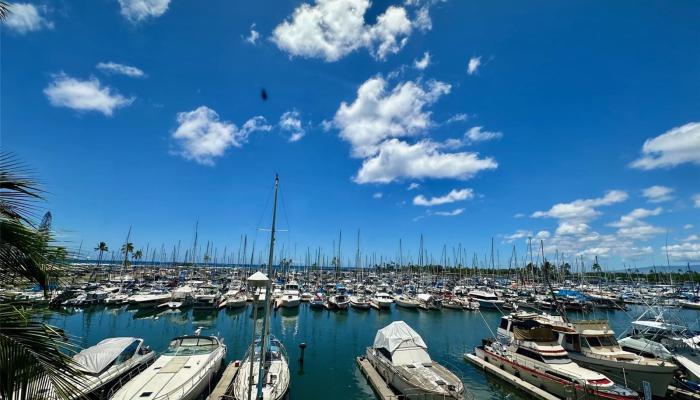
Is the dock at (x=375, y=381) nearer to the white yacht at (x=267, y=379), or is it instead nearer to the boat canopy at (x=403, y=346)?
the boat canopy at (x=403, y=346)

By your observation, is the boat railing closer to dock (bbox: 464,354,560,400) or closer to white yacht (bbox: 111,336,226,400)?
white yacht (bbox: 111,336,226,400)

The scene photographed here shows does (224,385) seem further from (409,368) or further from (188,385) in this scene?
(409,368)

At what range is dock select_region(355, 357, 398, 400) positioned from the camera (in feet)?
71.4

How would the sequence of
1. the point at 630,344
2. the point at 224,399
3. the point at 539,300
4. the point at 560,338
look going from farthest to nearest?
the point at 539,300, the point at 630,344, the point at 560,338, the point at 224,399

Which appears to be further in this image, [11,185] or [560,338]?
[560,338]

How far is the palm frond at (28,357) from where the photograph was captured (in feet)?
14.1

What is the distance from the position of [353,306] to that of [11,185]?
62.4m

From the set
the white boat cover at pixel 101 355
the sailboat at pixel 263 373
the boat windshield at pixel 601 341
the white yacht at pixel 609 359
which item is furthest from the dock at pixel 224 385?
the boat windshield at pixel 601 341

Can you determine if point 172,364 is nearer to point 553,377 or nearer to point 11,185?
point 11,185

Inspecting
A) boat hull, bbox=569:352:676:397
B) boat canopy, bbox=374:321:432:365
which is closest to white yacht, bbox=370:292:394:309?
boat canopy, bbox=374:321:432:365

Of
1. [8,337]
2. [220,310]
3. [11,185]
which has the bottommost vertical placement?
[220,310]

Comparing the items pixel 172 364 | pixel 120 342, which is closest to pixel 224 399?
pixel 172 364

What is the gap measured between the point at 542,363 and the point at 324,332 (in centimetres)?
2795

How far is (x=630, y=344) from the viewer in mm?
30844
